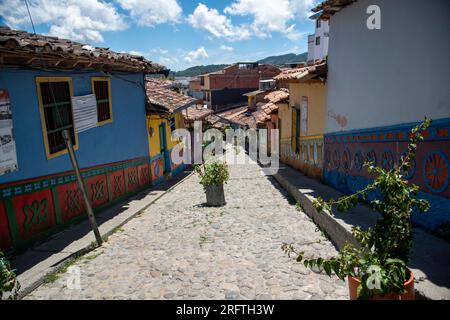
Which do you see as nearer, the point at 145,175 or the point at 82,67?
the point at 82,67

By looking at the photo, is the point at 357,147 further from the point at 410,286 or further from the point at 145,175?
the point at 145,175

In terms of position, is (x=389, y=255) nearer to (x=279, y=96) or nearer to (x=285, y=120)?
(x=285, y=120)

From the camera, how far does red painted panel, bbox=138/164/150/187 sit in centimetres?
1096

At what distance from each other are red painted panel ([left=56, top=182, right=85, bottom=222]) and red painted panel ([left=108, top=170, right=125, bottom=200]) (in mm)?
1498

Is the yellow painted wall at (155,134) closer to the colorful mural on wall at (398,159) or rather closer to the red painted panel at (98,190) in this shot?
the red painted panel at (98,190)

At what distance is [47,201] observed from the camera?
20.7 feet

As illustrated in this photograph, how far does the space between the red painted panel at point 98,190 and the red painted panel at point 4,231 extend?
2546 mm

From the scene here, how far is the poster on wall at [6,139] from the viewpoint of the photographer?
17.2 feet

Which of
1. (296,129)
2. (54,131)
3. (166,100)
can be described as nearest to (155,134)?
(166,100)

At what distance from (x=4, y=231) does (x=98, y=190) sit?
2997 millimetres

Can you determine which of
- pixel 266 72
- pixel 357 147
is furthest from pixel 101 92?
pixel 266 72

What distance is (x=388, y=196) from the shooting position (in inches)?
117
